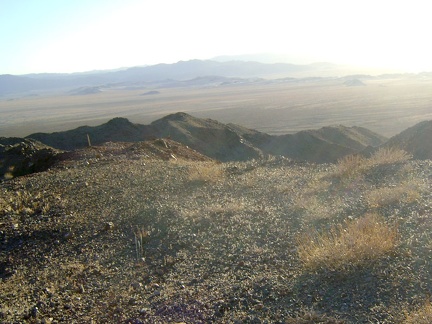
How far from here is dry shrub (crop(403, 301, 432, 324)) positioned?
4207 mm

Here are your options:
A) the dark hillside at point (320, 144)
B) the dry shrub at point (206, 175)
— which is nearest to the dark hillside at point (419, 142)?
the dark hillside at point (320, 144)

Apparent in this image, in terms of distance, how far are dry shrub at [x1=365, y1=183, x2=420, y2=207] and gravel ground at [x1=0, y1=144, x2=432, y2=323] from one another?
35mm

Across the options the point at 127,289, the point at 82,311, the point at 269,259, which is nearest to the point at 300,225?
the point at 269,259

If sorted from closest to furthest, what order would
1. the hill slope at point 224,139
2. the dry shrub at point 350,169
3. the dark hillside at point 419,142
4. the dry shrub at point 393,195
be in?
the dry shrub at point 393,195, the dry shrub at point 350,169, the dark hillside at point 419,142, the hill slope at point 224,139

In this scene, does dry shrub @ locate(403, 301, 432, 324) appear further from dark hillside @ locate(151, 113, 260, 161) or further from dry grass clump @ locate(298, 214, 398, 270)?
dark hillside @ locate(151, 113, 260, 161)

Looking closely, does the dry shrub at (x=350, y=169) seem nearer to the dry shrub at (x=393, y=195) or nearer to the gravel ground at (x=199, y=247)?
the gravel ground at (x=199, y=247)

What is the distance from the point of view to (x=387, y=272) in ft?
17.5

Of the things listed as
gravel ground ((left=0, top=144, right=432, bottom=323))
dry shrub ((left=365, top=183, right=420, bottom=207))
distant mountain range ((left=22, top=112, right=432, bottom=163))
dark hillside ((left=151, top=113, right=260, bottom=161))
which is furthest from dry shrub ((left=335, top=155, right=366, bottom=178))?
dark hillside ((left=151, top=113, right=260, bottom=161))

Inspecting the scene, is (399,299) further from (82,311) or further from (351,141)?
(351,141)

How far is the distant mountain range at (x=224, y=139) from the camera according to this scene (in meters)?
26.5

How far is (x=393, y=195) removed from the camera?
8.48m

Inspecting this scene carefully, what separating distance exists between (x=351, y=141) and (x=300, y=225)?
22.8 m

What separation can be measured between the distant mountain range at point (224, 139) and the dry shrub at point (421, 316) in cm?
2077

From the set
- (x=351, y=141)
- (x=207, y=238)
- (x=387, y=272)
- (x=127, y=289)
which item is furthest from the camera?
(x=351, y=141)
